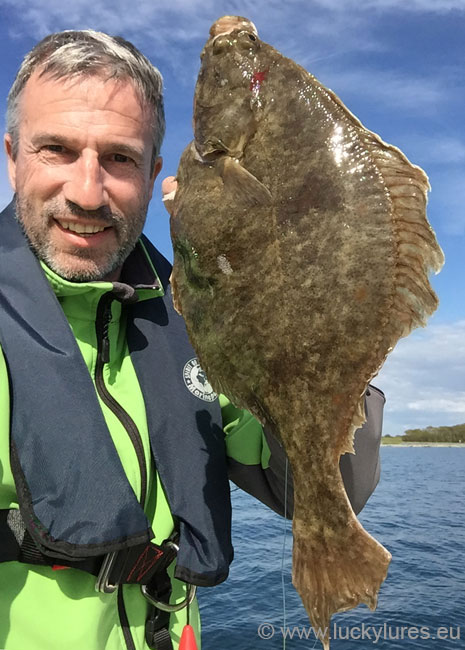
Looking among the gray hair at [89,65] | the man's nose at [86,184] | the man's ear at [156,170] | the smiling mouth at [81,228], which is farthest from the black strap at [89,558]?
the gray hair at [89,65]

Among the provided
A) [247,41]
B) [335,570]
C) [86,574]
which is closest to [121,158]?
[247,41]

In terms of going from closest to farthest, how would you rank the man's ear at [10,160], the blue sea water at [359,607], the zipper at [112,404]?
the zipper at [112,404] < the man's ear at [10,160] < the blue sea water at [359,607]

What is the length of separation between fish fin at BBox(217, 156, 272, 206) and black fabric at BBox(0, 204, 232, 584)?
1388mm

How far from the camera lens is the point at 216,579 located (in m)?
3.39

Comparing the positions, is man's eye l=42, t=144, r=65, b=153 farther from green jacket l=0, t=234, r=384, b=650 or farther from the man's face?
green jacket l=0, t=234, r=384, b=650

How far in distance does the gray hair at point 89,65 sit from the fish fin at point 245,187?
1.54m

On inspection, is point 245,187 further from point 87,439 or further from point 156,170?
point 156,170

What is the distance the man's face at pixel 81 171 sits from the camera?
11.1ft

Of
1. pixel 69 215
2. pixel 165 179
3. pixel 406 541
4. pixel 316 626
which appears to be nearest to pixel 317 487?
pixel 316 626

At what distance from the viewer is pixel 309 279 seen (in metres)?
2.44

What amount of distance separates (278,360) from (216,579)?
64.8 inches

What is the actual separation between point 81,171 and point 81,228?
0.34 meters

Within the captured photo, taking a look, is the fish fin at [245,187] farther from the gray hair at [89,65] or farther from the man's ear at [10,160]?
the man's ear at [10,160]

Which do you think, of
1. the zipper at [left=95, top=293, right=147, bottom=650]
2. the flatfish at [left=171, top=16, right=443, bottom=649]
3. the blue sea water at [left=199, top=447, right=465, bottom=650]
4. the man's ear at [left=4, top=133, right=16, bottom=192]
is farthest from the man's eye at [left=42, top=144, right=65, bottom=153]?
the blue sea water at [left=199, top=447, right=465, bottom=650]
